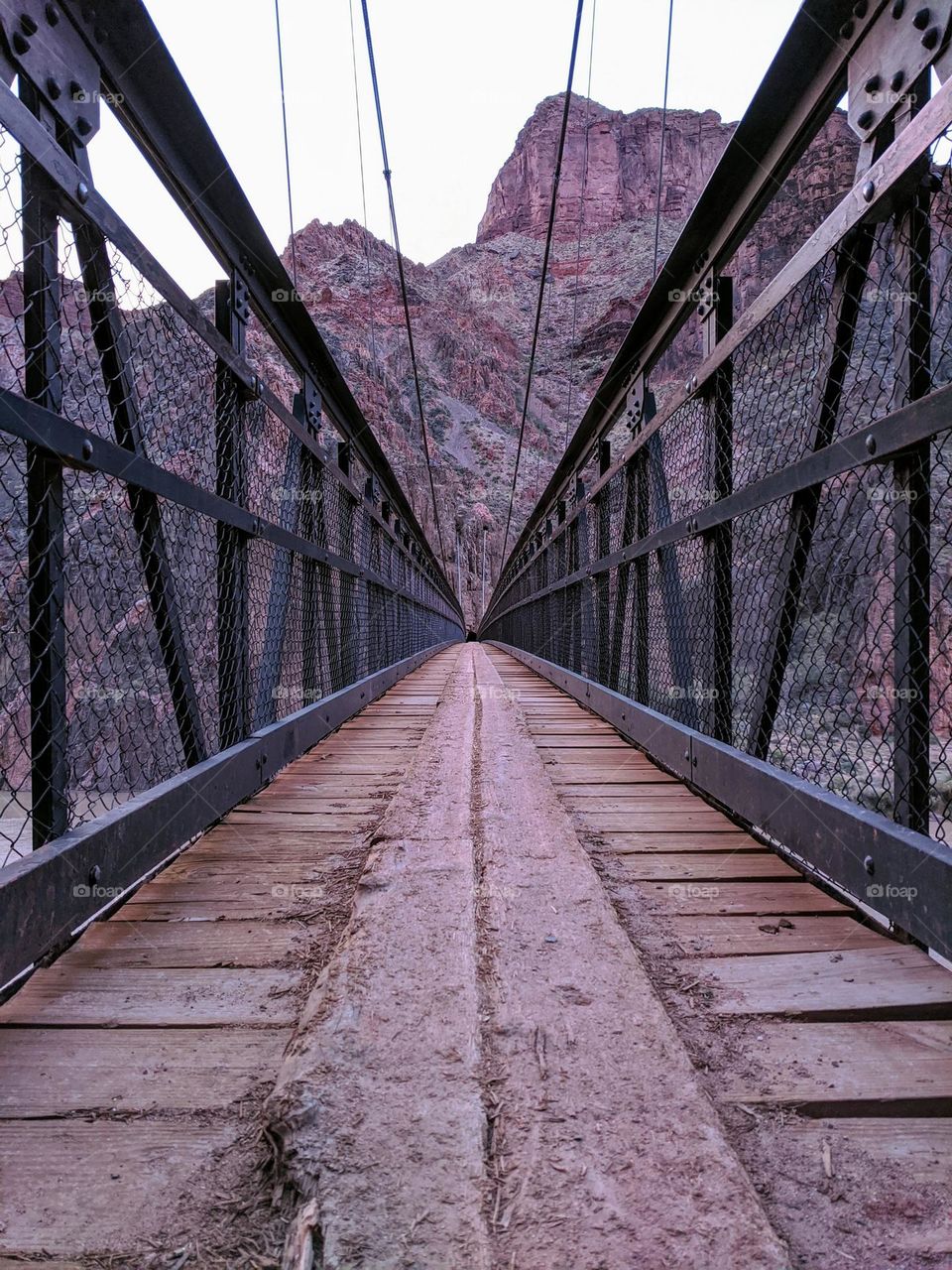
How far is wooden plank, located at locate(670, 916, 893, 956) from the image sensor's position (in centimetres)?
130

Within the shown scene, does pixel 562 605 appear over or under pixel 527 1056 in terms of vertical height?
over

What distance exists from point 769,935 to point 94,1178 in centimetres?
112

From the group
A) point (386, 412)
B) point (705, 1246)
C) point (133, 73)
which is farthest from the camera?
point (386, 412)

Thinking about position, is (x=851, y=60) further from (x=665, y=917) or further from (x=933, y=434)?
(x=665, y=917)

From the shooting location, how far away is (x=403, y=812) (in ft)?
6.56

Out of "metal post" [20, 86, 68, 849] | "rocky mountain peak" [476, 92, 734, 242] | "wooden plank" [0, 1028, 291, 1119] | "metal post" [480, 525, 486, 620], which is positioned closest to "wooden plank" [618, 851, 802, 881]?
"wooden plank" [0, 1028, 291, 1119]

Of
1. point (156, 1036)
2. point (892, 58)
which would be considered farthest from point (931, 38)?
point (156, 1036)

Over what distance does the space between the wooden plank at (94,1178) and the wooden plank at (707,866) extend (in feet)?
3.61

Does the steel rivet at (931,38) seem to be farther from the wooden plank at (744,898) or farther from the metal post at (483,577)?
the metal post at (483,577)

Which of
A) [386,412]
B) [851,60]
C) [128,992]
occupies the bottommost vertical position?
[128,992]

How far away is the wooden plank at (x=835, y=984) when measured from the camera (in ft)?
3.54

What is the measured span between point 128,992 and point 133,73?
2.06m

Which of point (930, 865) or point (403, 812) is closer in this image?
point (930, 865)

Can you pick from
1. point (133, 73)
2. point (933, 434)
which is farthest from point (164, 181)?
point (933, 434)
